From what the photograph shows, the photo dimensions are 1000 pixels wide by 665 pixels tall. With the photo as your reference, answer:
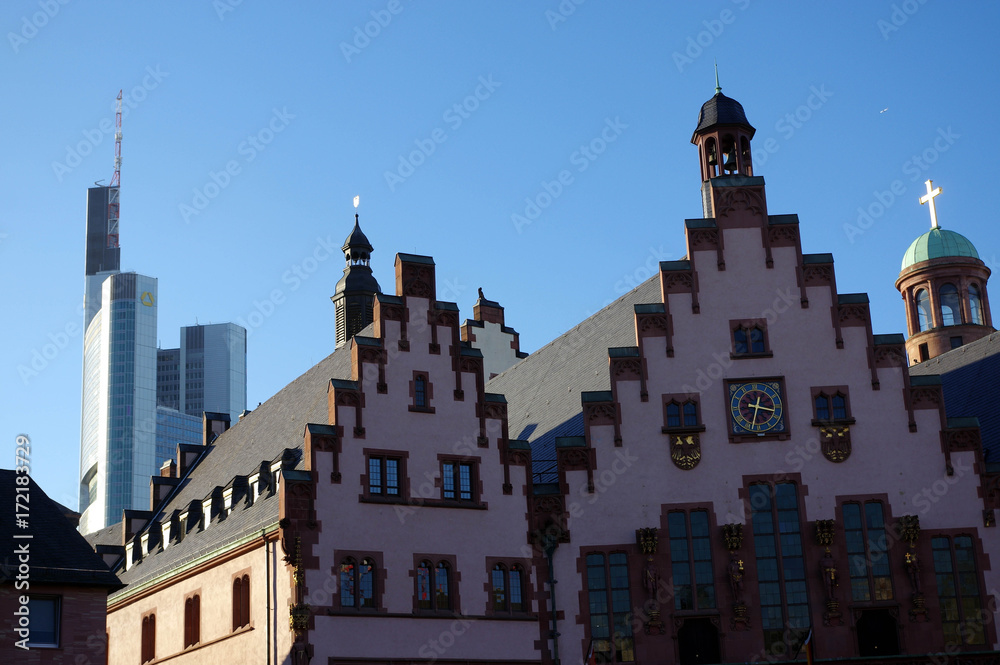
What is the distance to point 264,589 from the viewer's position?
50281 millimetres

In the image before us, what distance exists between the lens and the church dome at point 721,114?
2361 inches

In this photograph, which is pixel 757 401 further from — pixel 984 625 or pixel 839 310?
pixel 984 625

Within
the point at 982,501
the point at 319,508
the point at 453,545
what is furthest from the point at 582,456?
the point at 982,501

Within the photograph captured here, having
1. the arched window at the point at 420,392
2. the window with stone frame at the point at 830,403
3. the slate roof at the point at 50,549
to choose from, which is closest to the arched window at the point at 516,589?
the arched window at the point at 420,392

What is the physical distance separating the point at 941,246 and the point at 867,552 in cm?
4354

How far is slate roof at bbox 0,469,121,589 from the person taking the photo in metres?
46.6

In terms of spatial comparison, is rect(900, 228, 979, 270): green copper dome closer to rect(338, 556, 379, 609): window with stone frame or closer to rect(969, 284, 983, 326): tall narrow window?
rect(969, 284, 983, 326): tall narrow window

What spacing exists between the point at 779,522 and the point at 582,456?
762 cm

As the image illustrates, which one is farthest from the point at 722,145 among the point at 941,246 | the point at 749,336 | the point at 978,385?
the point at 941,246

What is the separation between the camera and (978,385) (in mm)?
57750

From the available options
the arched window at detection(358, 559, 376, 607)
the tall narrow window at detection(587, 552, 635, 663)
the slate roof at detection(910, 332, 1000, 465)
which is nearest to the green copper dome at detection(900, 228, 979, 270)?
the slate roof at detection(910, 332, 1000, 465)

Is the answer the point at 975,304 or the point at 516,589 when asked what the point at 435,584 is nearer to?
the point at 516,589

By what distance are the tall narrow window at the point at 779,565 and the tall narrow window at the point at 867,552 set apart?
5.95 feet

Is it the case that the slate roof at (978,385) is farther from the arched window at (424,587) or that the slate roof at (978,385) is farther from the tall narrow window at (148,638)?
the tall narrow window at (148,638)
